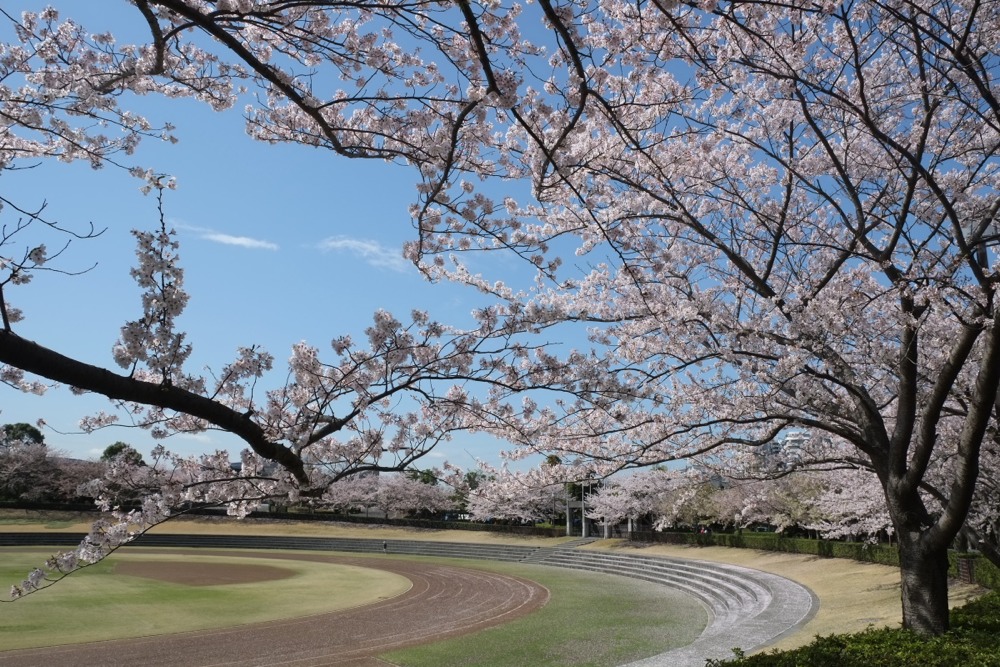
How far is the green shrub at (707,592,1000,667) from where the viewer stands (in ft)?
18.0

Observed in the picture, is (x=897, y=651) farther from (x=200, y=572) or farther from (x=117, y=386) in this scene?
(x=200, y=572)

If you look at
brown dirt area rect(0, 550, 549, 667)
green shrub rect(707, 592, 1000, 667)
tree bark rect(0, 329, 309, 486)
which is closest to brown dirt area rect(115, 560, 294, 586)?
brown dirt area rect(0, 550, 549, 667)

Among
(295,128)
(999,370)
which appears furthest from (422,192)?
(999,370)

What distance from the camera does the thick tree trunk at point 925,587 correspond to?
7125 millimetres

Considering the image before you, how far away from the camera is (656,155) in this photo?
8336mm

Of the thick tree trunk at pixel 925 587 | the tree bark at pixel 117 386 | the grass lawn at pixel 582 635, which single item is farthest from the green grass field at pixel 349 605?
the tree bark at pixel 117 386

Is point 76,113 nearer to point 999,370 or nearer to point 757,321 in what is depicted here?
point 757,321

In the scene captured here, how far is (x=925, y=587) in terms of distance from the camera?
23.7 ft

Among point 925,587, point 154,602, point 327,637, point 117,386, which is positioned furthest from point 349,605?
point 117,386

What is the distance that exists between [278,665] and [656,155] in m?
10.3

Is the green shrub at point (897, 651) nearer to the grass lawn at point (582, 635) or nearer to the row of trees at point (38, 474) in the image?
the grass lawn at point (582, 635)

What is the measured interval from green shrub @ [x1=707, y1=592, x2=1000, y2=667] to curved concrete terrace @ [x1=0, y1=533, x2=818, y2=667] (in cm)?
292

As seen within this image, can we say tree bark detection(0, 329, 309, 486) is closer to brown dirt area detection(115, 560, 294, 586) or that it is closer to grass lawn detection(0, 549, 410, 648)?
grass lawn detection(0, 549, 410, 648)

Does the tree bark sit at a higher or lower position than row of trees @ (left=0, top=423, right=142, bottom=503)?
higher
